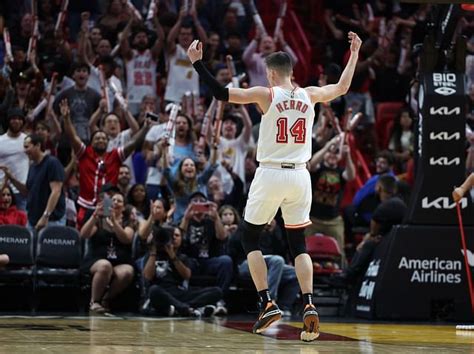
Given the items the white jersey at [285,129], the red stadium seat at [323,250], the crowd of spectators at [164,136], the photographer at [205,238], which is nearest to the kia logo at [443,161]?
the crowd of spectators at [164,136]

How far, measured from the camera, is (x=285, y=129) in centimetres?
926

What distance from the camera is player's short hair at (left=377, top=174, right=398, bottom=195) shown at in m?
14.3

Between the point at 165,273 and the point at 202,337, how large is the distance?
4217 mm

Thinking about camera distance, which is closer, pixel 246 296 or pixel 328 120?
pixel 246 296

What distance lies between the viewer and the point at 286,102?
365 inches

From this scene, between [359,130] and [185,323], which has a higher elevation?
[359,130]

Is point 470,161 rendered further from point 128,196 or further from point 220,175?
point 128,196

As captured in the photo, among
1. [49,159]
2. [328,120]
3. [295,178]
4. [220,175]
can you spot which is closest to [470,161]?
[328,120]

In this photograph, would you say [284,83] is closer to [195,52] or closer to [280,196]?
[195,52]

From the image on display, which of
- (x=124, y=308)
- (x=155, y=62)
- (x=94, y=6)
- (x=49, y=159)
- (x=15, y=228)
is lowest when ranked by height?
(x=124, y=308)

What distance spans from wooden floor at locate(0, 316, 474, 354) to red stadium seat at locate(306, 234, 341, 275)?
294 cm

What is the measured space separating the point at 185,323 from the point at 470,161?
6602 millimetres

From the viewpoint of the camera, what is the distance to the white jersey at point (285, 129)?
364 inches

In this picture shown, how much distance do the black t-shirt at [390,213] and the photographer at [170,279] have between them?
2228 millimetres
